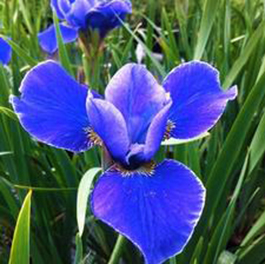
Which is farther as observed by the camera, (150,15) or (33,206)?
(150,15)

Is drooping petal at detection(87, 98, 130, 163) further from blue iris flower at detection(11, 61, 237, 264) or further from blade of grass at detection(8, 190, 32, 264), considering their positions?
blade of grass at detection(8, 190, 32, 264)

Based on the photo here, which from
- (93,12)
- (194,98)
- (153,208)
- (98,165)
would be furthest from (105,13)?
(153,208)

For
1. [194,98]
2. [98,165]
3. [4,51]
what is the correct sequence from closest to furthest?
[194,98] → [98,165] → [4,51]

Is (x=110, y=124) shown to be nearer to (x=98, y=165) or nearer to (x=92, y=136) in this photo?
(x=92, y=136)

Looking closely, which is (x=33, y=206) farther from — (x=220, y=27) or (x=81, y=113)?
(x=220, y=27)

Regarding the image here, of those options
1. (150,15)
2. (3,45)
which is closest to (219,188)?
(3,45)

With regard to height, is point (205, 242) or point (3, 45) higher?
point (3, 45)

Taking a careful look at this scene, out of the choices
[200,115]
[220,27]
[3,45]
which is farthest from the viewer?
[220,27]
